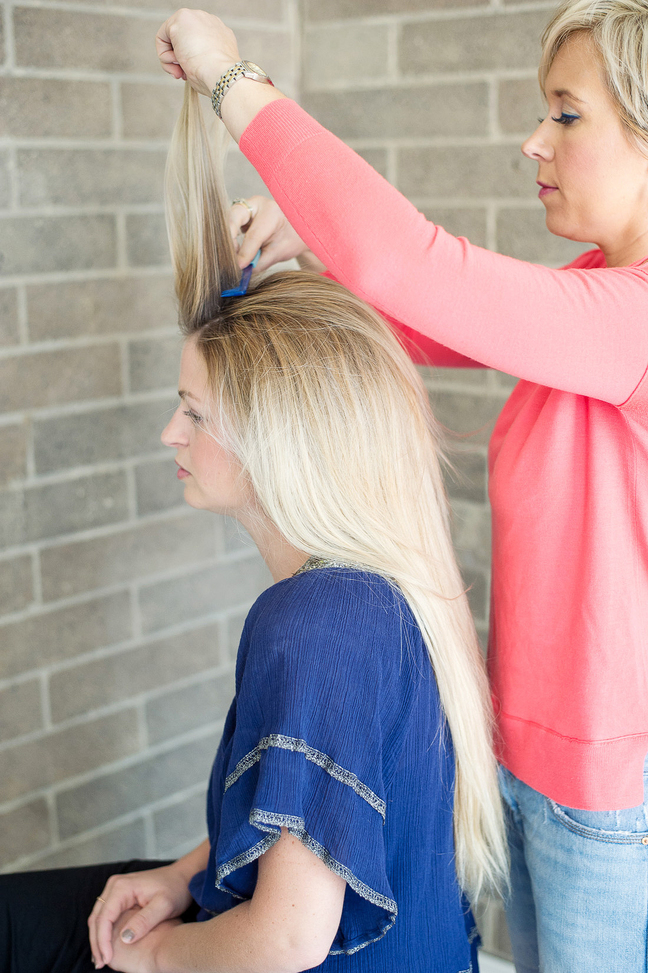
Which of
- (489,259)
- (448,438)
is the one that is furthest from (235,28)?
(489,259)

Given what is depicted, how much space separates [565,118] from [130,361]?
102 centimetres

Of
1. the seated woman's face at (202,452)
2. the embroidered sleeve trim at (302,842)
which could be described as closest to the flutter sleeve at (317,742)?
the embroidered sleeve trim at (302,842)

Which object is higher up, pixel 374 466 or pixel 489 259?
pixel 489 259

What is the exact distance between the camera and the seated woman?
37.4 inches

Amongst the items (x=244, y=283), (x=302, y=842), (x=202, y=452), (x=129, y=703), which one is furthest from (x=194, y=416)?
(x=129, y=703)

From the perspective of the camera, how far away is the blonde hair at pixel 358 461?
109cm

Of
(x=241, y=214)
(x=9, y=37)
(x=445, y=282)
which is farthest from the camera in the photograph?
(x=9, y=37)

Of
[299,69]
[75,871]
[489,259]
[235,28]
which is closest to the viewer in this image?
[489,259]

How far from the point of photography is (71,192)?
1651 mm

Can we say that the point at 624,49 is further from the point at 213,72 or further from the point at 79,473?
the point at 79,473

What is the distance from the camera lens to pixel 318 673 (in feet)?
3.12

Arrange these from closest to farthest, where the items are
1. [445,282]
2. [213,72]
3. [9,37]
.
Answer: [445,282], [213,72], [9,37]

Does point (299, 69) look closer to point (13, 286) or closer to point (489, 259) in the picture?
point (13, 286)

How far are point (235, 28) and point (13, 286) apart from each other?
0.80m
